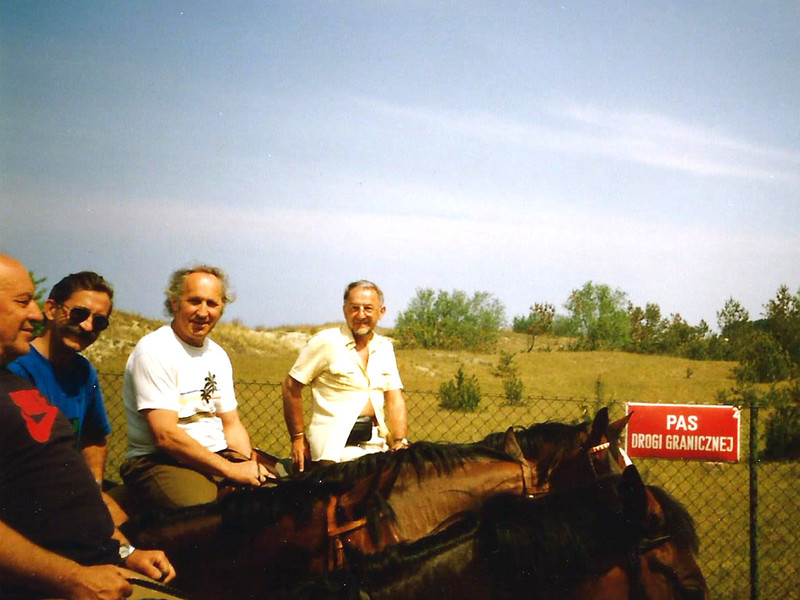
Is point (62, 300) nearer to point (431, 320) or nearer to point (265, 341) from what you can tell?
point (265, 341)

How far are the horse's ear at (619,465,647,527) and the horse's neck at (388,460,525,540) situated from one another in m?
1.01

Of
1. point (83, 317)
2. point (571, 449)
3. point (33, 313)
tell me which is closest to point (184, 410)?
point (83, 317)

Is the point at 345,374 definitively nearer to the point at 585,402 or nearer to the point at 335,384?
the point at 335,384

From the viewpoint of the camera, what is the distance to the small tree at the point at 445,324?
3675 cm

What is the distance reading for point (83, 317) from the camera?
11.3ft

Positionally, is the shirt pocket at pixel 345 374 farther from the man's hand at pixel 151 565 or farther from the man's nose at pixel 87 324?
the man's hand at pixel 151 565

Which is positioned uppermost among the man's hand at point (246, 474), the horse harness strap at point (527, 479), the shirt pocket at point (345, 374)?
the shirt pocket at point (345, 374)

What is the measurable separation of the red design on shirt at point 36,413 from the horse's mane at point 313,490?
1199 millimetres

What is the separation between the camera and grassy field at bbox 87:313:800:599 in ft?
24.1

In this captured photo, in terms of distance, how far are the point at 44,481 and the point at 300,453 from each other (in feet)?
10.2

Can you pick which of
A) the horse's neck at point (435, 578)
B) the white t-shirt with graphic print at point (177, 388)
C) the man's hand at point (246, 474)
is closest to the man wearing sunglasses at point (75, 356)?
the white t-shirt with graphic print at point (177, 388)

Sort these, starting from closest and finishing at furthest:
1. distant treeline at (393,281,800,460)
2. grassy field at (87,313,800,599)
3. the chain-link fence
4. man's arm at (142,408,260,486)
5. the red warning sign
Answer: man's arm at (142,408,260,486)
the red warning sign
the chain-link fence
grassy field at (87,313,800,599)
distant treeline at (393,281,800,460)

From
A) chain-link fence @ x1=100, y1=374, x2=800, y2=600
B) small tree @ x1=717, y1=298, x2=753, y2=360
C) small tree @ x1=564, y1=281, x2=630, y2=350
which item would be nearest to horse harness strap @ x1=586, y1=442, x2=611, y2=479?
chain-link fence @ x1=100, y1=374, x2=800, y2=600

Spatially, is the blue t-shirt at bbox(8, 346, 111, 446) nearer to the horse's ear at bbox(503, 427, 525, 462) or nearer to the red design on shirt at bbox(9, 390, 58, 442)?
the red design on shirt at bbox(9, 390, 58, 442)
